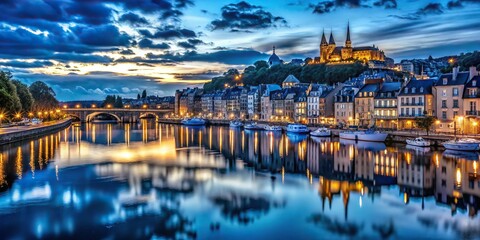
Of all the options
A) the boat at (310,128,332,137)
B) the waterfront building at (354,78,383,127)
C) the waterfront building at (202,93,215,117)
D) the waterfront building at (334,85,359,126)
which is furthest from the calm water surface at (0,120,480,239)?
the waterfront building at (202,93,215,117)

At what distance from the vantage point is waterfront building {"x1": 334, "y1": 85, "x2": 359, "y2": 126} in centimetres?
7325

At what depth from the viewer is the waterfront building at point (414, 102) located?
57.3 metres

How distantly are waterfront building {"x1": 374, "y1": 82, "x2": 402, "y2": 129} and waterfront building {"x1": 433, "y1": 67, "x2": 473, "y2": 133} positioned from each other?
8256mm

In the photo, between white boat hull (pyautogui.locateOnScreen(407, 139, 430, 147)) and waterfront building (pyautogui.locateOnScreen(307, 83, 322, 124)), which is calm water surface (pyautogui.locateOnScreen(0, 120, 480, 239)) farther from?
waterfront building (pyautogui.locateOnScreen(307, 83, 322, 124))

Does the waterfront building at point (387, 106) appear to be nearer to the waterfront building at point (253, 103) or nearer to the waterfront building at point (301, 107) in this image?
the waterfront building at point (301, 107)

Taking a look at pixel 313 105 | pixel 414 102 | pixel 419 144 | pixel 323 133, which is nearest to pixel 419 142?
pixel 419 144

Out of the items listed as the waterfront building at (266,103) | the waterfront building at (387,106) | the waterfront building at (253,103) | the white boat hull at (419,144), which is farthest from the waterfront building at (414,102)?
the waterfront building at (253,103)

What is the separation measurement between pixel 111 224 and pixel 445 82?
45.8 meters

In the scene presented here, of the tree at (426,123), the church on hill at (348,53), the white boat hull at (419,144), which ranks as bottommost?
the white boat hull at (419,144)

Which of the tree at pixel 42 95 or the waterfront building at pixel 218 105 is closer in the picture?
the tree at pixel 42 95

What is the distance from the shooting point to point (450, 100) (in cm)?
5316

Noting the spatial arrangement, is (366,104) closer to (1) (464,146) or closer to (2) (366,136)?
(2) (366,136)

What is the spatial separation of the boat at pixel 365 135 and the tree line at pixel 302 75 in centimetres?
7212

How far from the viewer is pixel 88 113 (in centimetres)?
14475
